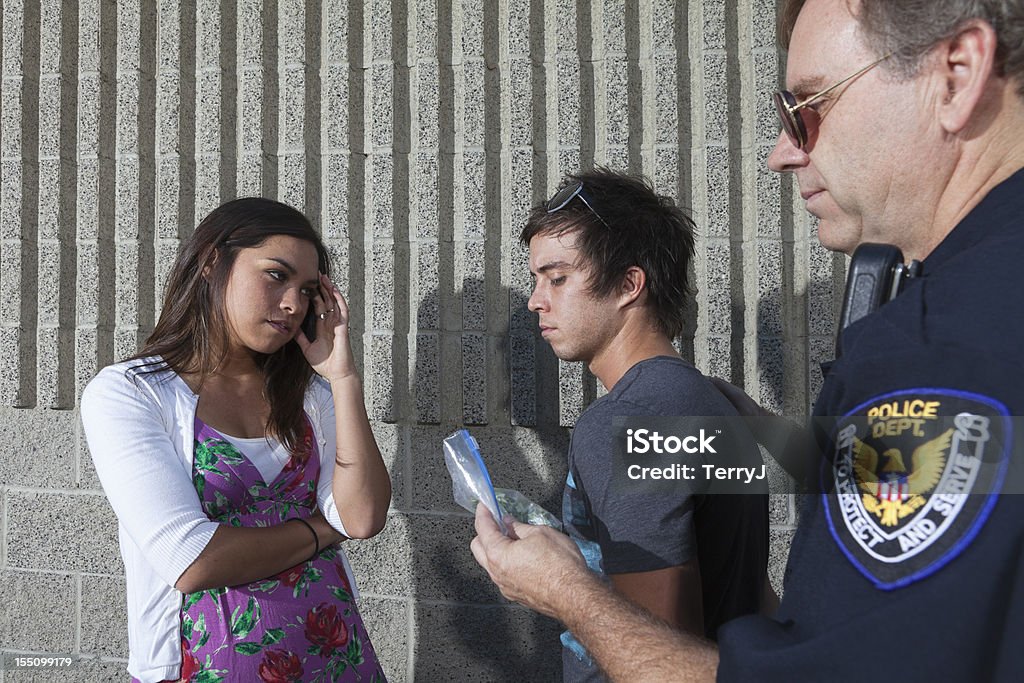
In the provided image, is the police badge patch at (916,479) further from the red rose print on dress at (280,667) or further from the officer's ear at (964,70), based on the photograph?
the red rose print on dress at (280,667)

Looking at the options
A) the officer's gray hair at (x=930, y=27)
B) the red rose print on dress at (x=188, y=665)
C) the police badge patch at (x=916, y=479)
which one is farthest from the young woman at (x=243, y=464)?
the officer's gray hair at (x=930, y=27)

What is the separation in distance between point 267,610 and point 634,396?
1085mm

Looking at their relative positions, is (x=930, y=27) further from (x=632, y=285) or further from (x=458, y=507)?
(x=458, y=507)

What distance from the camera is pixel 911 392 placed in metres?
0.78

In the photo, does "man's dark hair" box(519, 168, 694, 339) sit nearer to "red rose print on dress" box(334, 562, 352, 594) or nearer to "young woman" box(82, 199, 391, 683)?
"young woman" box(82, 199, 391, 683)

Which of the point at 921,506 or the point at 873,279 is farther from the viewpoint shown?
the point at 873,279

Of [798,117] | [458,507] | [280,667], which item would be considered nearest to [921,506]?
[798,117]

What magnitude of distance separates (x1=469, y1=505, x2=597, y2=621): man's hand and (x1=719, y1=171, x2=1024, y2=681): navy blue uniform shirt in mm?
374

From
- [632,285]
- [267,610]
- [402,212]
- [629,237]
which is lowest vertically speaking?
[267,610]

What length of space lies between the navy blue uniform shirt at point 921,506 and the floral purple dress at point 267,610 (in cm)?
155

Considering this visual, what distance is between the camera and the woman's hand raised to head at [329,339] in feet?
8.41

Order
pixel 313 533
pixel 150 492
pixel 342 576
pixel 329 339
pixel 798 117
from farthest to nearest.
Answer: pixel 329 339 → pixel 342 576 → pixel 313 533 → pixel 150 492 → pixel 798 117

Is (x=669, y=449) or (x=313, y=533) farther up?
(x=669, y=449)

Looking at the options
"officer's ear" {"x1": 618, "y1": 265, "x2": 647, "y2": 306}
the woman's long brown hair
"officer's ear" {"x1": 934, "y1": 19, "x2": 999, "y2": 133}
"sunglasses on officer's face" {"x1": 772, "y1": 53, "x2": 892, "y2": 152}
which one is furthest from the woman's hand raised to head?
"officer's ear" {"x1": 934, "y1": 19, "x2": 999, "y2": 133}
